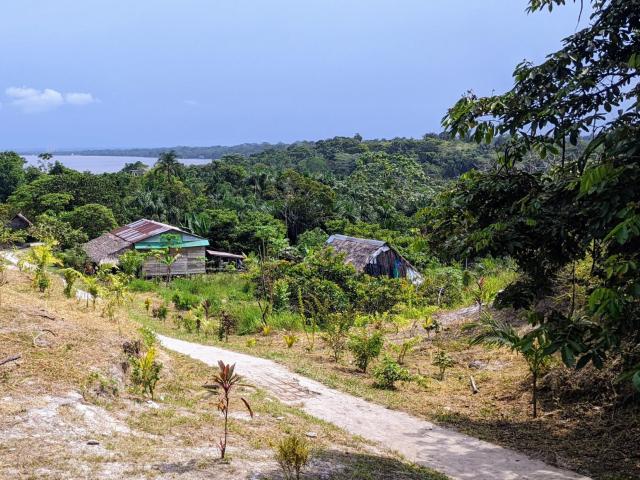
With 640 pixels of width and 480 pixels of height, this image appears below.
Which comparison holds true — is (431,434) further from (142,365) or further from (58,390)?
(58,390)

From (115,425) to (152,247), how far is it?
26.8m

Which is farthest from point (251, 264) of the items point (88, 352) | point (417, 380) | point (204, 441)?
point (204, 441)

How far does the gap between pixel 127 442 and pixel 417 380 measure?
6.07 metres

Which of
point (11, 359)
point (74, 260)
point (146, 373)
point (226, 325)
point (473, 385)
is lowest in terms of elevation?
point (226, 325)

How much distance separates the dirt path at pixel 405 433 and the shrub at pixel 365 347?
58.9 inches

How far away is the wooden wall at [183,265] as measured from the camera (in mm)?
31219

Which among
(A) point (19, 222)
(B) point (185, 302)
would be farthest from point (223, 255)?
(A) point (19, 222)

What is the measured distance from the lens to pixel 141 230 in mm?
33188

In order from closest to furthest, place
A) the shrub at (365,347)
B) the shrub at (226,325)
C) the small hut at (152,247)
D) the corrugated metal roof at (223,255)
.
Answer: the shrub at (365,347), the shrub at (226,325), the small hut at (152,247), the corrugated metal roof at (223,255)

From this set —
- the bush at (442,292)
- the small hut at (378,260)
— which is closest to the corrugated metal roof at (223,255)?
the small hut at (378,260)

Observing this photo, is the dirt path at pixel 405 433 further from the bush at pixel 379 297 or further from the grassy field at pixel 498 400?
the bush at pixel 379 297

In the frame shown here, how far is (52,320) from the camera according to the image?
29.2 feet

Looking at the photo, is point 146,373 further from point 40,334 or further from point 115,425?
point 40,334

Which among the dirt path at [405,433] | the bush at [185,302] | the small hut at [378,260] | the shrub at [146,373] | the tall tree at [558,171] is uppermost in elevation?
the tall tree at [558,171]
